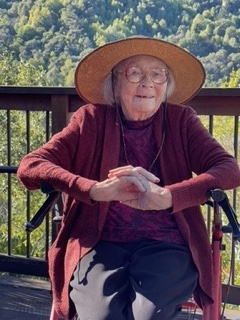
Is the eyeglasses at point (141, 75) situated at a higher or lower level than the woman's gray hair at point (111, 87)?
higher

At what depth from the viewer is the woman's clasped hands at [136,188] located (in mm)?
2039

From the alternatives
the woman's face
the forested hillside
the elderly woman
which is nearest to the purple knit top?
the elderly woman

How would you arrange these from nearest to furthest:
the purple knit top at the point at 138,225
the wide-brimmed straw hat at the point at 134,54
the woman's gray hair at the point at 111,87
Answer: the purple knit top at the point at 138,225
the wide-brimmed straw hat at the point at 134,54
the woman's gray hair at the point at 111,87

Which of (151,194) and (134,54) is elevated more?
(134,54)

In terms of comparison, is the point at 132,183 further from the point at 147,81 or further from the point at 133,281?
the point at 147,81

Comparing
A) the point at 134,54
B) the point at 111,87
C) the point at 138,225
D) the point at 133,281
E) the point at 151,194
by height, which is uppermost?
the point at 134,54

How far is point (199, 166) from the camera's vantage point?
2.26 metres

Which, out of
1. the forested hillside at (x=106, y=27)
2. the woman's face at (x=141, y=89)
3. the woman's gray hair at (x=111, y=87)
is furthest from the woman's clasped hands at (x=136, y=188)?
the forested hillside at (x=106, y=27)

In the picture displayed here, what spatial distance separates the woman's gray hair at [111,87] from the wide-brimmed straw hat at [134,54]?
0.5 inches

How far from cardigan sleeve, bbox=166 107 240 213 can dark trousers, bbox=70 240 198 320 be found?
0.17 meters

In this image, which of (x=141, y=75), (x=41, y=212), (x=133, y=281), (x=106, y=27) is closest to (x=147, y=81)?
(x=141, y=75)

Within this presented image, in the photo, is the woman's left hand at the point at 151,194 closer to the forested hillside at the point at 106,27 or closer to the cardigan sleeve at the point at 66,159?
the cardigan sleeve at the point at 66,159

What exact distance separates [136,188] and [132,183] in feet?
0.12

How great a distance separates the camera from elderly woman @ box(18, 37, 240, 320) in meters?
2.04
